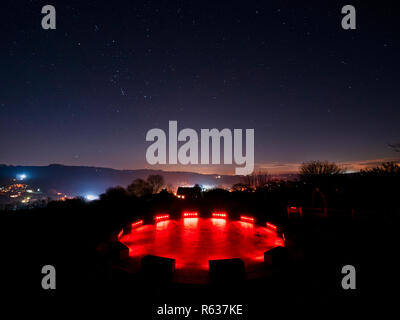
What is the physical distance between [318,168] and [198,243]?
27218 mm

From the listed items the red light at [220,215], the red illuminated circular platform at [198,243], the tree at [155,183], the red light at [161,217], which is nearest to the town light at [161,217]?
the red light at [161,217]

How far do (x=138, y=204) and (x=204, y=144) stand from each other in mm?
6889

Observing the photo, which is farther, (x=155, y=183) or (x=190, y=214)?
(x=155, y=183)

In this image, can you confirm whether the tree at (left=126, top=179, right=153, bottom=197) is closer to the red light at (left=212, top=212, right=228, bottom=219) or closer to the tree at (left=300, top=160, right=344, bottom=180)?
the tree at (left=300, top=160, right=344, bottom=180)

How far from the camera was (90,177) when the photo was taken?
86.1m

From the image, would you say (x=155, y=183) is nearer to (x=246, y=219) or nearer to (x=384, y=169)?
(x=246, y=219)

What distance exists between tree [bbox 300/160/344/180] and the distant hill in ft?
129

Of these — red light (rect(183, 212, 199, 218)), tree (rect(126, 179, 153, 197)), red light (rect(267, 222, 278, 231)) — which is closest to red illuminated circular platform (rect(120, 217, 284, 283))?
red light (rect(267, 222, 278, 231))

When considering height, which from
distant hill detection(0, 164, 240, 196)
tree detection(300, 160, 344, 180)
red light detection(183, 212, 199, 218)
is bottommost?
distant hill detection(0, 164, 240, 196)

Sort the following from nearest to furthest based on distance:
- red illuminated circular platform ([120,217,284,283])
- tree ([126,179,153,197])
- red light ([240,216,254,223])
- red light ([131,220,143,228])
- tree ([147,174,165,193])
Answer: red illuminated circular platform ([120,217,284,283]) → red light ([131,220,143,228]) → red light ([240,216,254,223]) → tree ([126,179,153,197]) → tree ([147,174,165,193])

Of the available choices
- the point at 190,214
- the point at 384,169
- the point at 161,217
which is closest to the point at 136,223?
the point at 161,217

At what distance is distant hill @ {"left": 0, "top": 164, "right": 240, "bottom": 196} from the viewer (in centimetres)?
6900

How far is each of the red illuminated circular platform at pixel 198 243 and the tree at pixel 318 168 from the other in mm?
21604

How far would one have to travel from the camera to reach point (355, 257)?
5332mm
